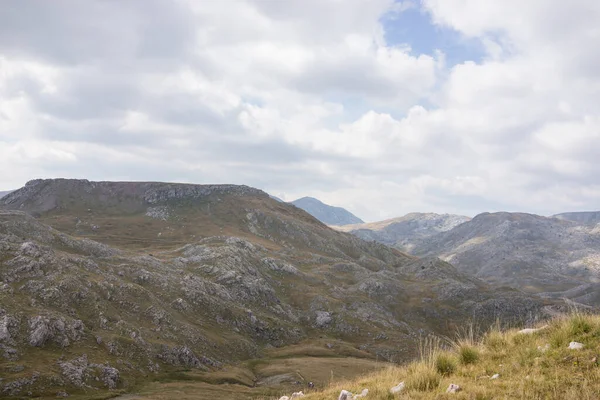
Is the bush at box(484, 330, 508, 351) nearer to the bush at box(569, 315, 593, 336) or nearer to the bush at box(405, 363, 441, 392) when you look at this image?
the bush at box(569, 315, 593, 336)

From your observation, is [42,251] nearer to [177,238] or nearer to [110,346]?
[110,346]

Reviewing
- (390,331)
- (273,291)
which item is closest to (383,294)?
(390,331)

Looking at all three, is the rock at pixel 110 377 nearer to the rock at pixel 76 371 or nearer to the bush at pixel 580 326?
the rock at pixel 76 371

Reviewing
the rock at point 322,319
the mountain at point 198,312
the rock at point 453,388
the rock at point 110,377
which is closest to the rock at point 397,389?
the rock at point 453,388

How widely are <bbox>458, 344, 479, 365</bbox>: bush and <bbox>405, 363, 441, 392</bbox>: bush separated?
2.07 meters

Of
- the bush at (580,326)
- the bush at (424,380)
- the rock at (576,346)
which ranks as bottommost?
the bush at (424,380)

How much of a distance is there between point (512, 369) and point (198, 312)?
→ 9602 cm

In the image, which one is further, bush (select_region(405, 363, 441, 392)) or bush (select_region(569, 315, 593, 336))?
bush (select_region(569, 315, 593, 336))

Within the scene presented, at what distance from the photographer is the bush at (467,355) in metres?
15.6

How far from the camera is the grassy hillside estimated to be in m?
11.7

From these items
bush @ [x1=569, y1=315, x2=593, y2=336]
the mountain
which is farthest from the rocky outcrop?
bush @ [x1=569, y1=315, x2=593, y2=336]

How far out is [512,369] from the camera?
544 inches

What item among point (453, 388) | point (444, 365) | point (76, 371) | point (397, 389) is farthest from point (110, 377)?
point (453, 388)

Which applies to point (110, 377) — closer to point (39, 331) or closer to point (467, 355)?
point (39, 331)
